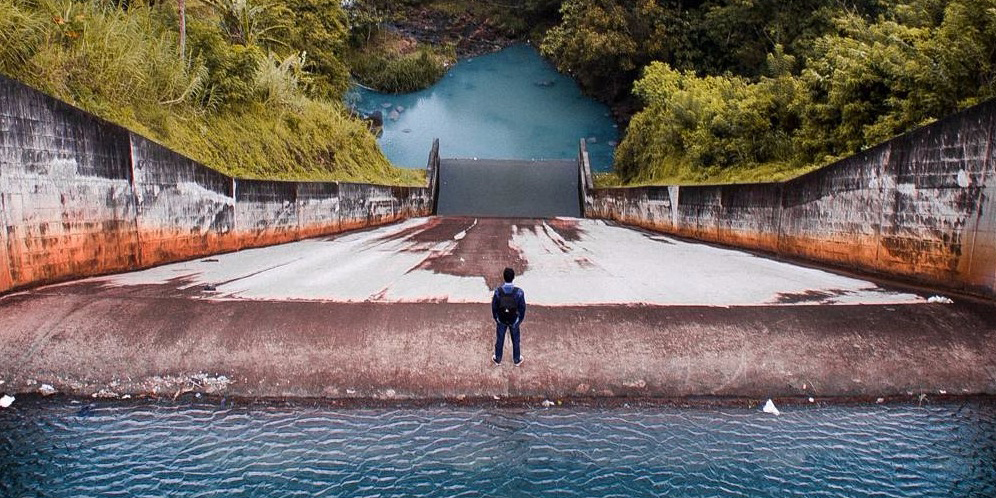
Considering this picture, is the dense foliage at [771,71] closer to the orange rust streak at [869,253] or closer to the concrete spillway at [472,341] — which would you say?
the orange rust streak at [869,253]

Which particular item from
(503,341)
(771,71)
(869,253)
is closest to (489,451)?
(503,341)

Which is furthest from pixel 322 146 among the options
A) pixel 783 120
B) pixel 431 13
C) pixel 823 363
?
pixel 431 13

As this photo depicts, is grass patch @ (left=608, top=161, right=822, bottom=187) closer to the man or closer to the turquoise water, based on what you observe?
the man

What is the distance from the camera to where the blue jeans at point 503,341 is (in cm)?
618

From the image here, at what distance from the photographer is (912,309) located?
7344mm

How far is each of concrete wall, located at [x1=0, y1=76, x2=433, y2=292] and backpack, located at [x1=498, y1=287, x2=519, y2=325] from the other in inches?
232

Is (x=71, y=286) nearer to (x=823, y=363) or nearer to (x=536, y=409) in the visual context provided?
(x=536, y=409)

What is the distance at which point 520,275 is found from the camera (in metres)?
9.70

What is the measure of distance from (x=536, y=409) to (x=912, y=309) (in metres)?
4.77

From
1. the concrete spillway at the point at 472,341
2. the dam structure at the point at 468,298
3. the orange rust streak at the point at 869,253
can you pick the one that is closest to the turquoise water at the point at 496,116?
the orange rust streak at the point at 869,253

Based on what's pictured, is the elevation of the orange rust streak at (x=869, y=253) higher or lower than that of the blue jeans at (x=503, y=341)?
higher

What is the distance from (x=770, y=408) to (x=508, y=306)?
9.17 feet

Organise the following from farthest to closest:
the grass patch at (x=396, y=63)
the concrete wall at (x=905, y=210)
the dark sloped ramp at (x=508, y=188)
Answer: the grass patch at (x=396, y=63) < the dark sloped ramp at (x=508, y=188) < the concrete wall at (x=905, y=210)

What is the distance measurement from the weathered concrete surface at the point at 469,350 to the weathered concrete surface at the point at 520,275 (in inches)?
26.0
